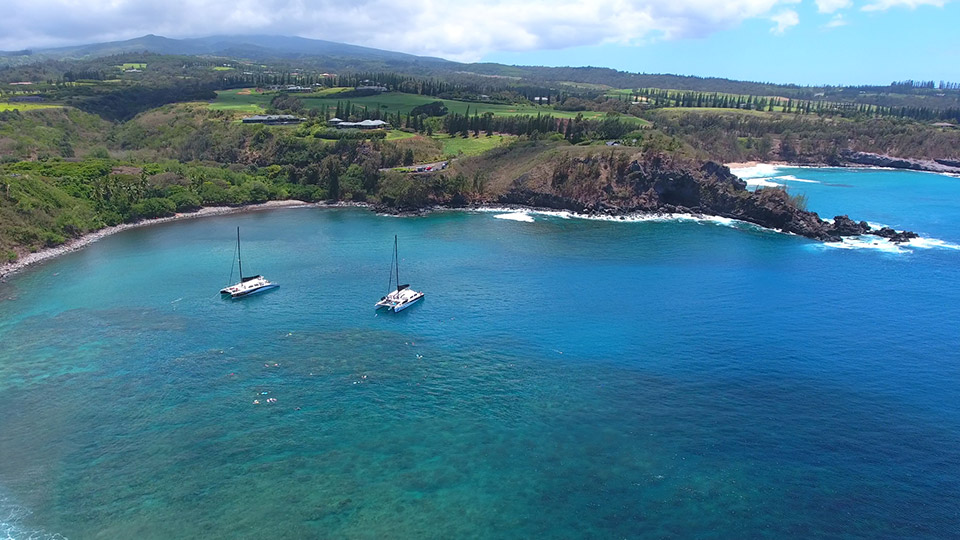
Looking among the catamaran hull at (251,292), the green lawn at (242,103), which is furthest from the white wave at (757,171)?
the green lawn at (242,103)

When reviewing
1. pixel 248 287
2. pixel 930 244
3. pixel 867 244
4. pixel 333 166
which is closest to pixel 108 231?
pixel 248 287

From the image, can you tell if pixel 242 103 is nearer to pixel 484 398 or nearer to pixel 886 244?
pixel 484 398

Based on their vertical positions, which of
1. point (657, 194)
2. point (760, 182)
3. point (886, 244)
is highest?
point (760, 182)

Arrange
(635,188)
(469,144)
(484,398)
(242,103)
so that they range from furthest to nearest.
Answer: (242,103), (469,144), (635,188), (484,398)

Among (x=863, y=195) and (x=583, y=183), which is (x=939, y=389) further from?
(x=863, y=195)

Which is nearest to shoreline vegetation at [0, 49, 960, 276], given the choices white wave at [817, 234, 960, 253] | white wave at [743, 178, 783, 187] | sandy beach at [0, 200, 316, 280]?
sandy beach at [0, 200, 316, 280]

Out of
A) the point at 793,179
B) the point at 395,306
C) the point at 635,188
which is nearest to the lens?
the point at 395,306
